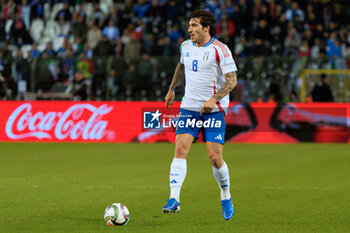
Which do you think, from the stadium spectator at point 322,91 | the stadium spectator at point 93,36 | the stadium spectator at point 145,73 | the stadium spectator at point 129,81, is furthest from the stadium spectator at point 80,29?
the stadium spectator at point 322,91

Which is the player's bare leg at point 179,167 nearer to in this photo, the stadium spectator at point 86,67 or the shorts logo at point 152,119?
the shorts logo at point 152,119

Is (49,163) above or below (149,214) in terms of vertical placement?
below

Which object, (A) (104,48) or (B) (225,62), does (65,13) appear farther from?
(B) (225,62)

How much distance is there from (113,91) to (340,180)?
1030 centimetres

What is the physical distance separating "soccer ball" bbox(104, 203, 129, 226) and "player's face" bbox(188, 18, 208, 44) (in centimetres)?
190

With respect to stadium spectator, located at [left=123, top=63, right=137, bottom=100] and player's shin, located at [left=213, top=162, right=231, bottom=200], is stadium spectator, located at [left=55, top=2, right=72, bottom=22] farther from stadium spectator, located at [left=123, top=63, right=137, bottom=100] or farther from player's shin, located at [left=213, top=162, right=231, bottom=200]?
player's shin, located at [left=213, top=162, right=231, bottom=200]

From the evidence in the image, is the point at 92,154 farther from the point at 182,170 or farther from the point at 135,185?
the point at 182,170

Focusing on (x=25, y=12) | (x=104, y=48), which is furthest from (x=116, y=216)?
(x=25, y=12)

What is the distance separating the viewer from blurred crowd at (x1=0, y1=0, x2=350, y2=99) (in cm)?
2116

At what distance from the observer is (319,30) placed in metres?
22.8

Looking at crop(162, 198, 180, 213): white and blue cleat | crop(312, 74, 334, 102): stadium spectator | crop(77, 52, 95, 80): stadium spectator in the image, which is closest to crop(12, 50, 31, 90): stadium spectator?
crop(77, 52, 95, 80): stadium spectator

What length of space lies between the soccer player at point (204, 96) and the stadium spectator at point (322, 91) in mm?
13275

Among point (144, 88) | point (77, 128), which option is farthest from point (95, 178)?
point (144, 88)

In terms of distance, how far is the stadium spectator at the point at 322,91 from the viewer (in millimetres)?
20547
